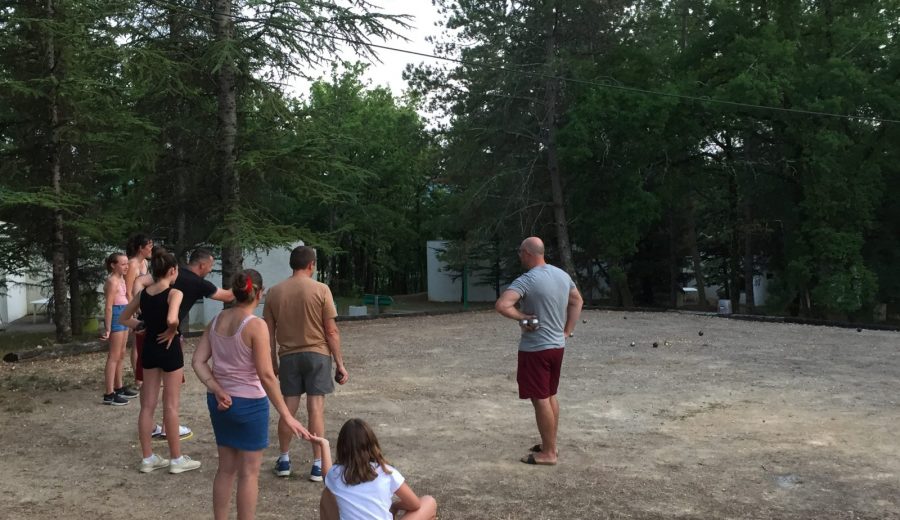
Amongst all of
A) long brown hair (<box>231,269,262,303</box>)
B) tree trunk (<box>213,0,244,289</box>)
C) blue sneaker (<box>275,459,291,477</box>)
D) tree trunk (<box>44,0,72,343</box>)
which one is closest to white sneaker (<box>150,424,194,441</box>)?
blue sneaker (<box>275,459,291,477</box>)

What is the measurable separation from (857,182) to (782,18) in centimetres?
615

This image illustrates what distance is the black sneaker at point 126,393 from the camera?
799 centimetres

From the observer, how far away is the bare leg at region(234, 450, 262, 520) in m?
3.98

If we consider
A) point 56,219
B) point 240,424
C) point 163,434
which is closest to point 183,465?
point 163,434

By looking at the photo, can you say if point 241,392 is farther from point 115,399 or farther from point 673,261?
point 673,261

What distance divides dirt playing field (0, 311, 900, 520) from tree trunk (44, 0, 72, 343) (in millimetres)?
3101

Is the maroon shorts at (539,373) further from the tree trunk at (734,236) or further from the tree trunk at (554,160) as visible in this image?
the tree trunk at (734,236)

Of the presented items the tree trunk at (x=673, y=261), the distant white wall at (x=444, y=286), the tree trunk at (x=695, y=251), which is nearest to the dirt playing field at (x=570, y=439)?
the tree trunk at (x=695, y=251)

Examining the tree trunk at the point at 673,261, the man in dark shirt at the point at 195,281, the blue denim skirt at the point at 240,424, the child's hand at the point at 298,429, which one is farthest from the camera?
the tree trunk at the point at 673,261

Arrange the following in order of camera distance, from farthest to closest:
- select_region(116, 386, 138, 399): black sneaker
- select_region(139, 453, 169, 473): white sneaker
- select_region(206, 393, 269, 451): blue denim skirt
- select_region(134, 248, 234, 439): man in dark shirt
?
select_region(116, 386, 138, 399): black sneaker < select_region(139, 453, 169, 473): white sneaker < select_region(134, 248, 234, 439): man in dark shirt < select_region(206, 393, 269, 451): blue denim skirt

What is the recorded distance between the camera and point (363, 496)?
9.93ft

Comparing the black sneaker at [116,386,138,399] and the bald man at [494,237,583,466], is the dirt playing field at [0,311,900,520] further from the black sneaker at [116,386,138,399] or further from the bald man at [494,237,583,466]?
the bald man at [494,237,583,466]

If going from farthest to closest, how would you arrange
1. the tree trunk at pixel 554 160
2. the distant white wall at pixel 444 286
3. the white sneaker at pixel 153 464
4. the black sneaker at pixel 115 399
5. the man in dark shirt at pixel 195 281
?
1. the distant white wall at pixel 444 286
2. the tree trunk at pixel 554 160
3. the black sneaker at pixel 115 399
4. the white sneaker at pixel 153 464
5. the man in dark shirt at pixel 195 281

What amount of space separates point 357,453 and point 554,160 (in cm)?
2431
